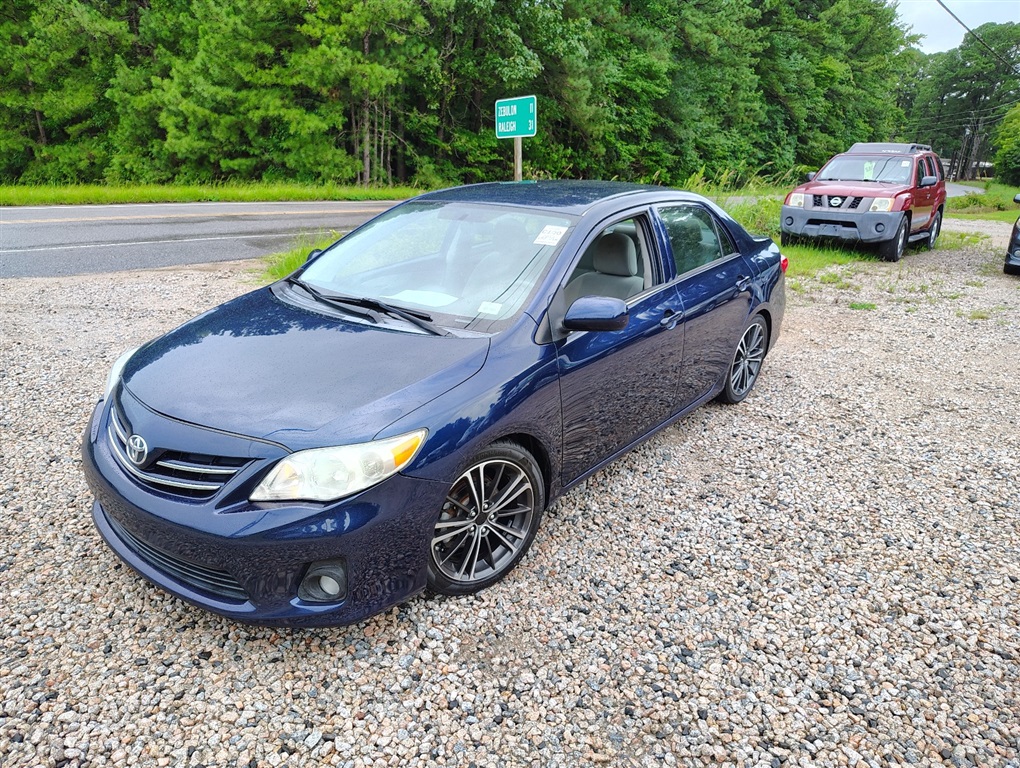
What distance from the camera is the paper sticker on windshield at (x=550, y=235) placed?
3.37 meters

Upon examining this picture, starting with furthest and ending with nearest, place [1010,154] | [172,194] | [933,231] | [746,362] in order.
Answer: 1. [1010,154]
2. [172,194]
3. [933,231]
4. [746,362]

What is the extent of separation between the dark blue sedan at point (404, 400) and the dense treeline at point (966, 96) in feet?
306

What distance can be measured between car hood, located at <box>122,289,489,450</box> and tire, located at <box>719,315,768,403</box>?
8.69 feet

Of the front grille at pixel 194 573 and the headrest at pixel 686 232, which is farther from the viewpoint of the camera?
the headrest at pixel 686 232

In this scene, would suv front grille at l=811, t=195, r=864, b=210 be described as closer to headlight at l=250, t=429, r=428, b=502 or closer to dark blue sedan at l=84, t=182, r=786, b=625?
dark blue sedan at l=84, t=182, r=786, b=625

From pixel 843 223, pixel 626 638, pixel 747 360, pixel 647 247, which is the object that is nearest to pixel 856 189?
pixel 843 223

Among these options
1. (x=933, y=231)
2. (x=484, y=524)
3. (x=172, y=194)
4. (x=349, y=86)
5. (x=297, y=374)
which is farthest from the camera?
(x=349, y=86)

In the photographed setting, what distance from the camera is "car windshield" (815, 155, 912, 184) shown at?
446 inches

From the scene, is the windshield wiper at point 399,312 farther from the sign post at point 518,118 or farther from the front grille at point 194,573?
the sign post at point 518,118

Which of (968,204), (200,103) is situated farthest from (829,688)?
(968,204)

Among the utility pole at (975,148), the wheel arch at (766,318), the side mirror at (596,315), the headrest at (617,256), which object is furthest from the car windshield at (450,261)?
the utility pole at (975,148)

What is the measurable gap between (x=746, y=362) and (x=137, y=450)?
4050 mm

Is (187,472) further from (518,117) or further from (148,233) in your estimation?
(148,233)

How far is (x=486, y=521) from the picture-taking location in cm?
287
